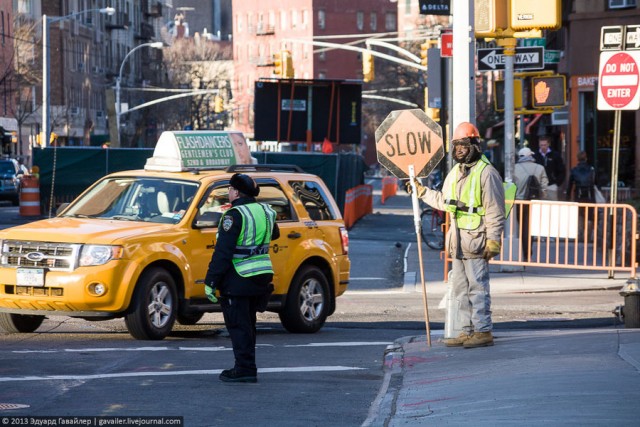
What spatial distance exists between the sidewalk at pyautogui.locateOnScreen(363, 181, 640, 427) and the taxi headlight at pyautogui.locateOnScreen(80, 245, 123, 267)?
273 cm

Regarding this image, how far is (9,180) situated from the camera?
5250cm

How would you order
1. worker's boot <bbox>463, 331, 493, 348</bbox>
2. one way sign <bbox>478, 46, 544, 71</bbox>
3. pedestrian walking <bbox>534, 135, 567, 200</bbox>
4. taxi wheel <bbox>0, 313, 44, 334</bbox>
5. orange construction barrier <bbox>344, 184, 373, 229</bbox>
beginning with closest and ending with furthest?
worker's boot <bbox>463, 331, 493, 348</bbox>, taxi wheel <bbox>0, 313, 44, 334</bbox>, one way sign <bbox>478, 46, 544, 71</bbox>, pedestrian walking <bbox>534, 135, 567, 200</bbox>, orange construction barrier <bbox>344, 184, 373, 229</bbox>

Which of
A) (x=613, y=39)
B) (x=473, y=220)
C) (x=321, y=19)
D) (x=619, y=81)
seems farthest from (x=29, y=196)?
(x=321, y=19)

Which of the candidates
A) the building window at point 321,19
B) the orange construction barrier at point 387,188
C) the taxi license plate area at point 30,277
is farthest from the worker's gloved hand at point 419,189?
the building window at point 321,19

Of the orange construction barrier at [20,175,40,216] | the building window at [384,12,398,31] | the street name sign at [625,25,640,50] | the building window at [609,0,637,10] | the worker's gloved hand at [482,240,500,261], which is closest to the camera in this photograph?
the worker's gloved hand at [482,240,500,261]

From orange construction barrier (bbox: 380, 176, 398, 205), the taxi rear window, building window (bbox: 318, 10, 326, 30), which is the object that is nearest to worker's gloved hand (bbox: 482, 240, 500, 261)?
the taxi rear window

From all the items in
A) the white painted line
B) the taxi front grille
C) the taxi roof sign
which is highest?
the taxi roof sign

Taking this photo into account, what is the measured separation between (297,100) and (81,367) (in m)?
36.0

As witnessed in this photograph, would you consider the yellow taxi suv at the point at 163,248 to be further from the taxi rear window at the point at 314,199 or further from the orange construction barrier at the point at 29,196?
the orange construction barrier at the point at 29,196

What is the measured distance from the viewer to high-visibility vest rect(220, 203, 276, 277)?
1098 centimetres

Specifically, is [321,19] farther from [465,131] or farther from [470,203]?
[470,203]

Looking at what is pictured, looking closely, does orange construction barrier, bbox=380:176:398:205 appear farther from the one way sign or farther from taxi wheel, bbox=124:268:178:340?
taxi wheel, bbox=124:268:178:340

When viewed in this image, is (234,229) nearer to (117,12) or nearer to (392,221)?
(392,221)

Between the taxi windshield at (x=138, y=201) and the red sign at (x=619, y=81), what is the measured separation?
546 centimetres
